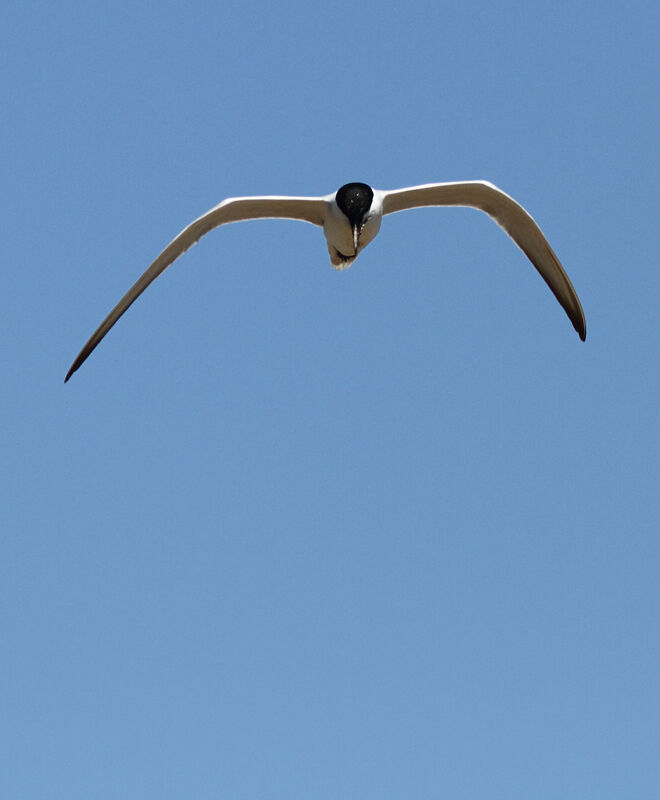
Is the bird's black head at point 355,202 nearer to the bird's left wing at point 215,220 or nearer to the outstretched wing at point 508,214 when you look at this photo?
the bird's left wing at point 215,220

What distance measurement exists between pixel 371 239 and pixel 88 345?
190 inches

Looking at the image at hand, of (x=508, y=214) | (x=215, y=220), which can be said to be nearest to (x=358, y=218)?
(x=215, y=220)

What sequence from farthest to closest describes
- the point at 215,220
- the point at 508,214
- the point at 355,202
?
the point at 508,214
the point at 215,220
the point at 355,202

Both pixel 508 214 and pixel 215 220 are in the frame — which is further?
pixel 508 214

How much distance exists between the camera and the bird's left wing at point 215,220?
23.0 metres

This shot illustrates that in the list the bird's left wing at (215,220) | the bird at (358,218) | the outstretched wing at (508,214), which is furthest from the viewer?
the outstretched wing at (508,214)

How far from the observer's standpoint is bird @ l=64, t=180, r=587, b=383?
22.7m

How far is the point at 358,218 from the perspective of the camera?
22484mm

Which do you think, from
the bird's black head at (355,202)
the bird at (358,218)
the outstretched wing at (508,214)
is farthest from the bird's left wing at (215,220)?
the outstretched wing at (508,214)

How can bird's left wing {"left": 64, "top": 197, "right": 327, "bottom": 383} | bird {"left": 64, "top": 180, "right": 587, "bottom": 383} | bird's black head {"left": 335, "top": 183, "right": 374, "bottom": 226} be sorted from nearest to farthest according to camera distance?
1. bird's black head {"left": 335, "top": 183, "right": 374, "bottom": 226}
2. bird {"left": 64, "top": 180, "right": 587, "bottom": 383}
3. bird's left wing {"left": 64, "top": 197, "right": 327, "bottom": 383}


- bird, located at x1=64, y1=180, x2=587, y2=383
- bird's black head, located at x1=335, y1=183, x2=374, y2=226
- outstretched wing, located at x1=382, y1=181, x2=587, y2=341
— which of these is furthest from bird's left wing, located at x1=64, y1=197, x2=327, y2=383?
outstretched wing, located at x1=382, y1=181, x2=587, y2=341

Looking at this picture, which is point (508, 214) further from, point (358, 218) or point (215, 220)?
point (215, 220)

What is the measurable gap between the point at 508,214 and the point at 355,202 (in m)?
3.17

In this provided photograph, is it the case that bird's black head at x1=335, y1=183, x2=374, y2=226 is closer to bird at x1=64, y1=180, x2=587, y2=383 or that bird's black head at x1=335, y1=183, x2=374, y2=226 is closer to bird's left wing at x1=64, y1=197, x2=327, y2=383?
bird at x1=64, y1=180, x2=587, y2=383
